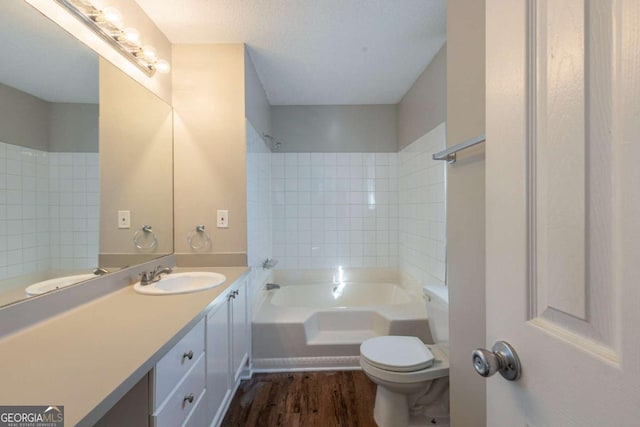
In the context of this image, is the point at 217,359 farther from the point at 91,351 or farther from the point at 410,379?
the point at 410,379

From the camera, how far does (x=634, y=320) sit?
1.04 feet

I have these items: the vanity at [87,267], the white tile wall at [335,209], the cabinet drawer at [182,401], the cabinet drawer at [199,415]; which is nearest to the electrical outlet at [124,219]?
the vanity at [87,267]

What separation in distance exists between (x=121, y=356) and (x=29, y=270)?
23.6 inches

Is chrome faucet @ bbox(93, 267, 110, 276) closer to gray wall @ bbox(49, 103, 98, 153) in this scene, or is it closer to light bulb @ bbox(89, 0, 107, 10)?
gray wall @ bbox(49, 103, 98, 153)

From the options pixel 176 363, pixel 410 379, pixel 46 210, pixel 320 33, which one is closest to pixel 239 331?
pixel 176 363

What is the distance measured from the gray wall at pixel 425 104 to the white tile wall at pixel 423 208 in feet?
0.29

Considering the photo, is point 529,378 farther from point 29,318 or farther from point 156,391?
point 29,318

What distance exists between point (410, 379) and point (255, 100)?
7.35 ft

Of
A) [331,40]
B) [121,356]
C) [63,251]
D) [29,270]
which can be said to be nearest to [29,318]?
[29,270]

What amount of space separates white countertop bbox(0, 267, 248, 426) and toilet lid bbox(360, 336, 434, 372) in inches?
36.9

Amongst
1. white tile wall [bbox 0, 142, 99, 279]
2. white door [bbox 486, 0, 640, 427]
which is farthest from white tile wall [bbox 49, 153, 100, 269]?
white door [bbox 486, 0, 640, 427]

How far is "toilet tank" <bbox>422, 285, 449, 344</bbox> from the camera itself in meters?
1.55

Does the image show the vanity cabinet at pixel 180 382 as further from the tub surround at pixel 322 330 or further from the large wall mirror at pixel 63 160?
the tub surround at pixel 322 330

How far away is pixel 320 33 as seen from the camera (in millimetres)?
1766
